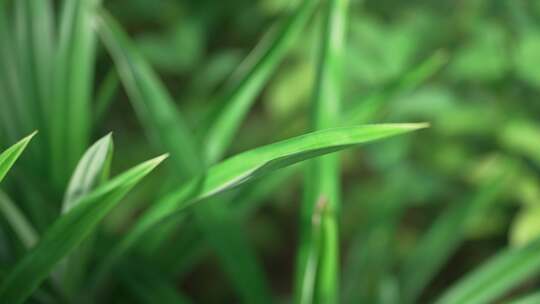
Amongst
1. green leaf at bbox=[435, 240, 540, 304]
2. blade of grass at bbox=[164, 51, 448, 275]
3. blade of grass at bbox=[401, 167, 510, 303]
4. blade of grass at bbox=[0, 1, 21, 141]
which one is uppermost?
blade of grass at bbox=[0, 1, 21, 141]

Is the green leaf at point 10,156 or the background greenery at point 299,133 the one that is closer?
the green leaf at point 10,156

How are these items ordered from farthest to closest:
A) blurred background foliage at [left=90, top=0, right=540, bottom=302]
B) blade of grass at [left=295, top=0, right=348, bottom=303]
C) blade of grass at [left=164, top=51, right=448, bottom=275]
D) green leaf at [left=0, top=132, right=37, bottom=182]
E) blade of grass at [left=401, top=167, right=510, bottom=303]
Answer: blurred background foliage at [left=90, top=0, right=540, bottom=302] → blade of grass at [left=401, top=167, right=510, bottom=303] → blade of grass at [left=164, top=51, right=448, bottom=275] → blade of grass at [left=295, top=0, right=348, bottom=303] → green leaf at [left=0, top=132, right=37, bottom=182]

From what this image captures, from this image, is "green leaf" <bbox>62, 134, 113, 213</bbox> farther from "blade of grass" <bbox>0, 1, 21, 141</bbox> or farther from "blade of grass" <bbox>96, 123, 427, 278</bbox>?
"blade of grass" <bbox>0, 1, 21, 141</bbox>

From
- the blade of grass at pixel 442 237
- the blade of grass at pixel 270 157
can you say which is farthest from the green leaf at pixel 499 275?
the blade of grass at pixel 270 157

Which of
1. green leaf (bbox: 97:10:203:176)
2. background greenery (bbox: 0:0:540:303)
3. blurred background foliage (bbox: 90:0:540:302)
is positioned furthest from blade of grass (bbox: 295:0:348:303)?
blurred background foliage (bbox: 90:0:540:302)

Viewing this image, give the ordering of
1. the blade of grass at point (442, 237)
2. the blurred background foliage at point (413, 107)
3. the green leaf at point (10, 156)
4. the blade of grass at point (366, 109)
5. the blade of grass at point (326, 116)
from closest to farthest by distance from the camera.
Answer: the green leaf at point (10, 156), the blade of grass at point (326, 116), the blade of grass at point (366, 109), the blade of grass at point (442, 237), the blurred background foliage at point (413, 107)

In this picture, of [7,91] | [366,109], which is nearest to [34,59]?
[7,91]

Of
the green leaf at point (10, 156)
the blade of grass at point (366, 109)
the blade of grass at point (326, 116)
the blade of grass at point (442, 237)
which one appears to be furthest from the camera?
the blade of grass at point (442, 237)

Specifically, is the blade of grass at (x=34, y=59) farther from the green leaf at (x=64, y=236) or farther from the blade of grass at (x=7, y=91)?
the green leaf at (x=64, y=236)
